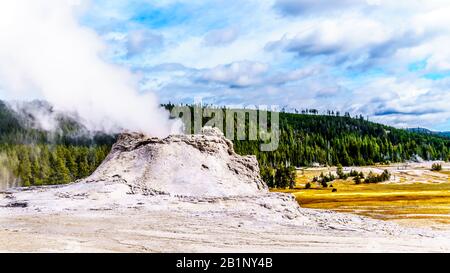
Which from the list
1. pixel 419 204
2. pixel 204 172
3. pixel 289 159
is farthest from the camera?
pixel 289 159

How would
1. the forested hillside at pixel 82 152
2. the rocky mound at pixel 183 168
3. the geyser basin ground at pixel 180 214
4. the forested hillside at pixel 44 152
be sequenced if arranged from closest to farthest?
the geyser basin ground at pixel 180 214 → the rocky mound at pixel 183 168 → the forested hillside at pixel 44 152 → the forested hillside at pixel 82 152

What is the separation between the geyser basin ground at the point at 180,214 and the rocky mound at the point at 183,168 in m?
0.06

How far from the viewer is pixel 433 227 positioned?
3172 cm

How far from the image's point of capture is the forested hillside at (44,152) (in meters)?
90.5

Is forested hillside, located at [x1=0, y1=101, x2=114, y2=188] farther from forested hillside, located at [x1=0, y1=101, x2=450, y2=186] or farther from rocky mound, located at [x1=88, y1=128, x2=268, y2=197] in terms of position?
rocky mound, located at [x1=88, y1=128, x2=268, y2=197]

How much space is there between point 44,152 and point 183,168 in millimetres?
93003

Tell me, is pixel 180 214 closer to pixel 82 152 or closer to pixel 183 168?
pixel 183 168

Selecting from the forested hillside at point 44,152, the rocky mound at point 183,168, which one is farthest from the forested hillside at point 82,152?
the rocky mound at point 183,168

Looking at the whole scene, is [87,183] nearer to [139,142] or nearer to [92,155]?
[139,142]

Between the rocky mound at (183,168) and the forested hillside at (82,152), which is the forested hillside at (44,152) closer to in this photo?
the forested hillside at (82,152)

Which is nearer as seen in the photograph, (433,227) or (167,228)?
A: (167,228)

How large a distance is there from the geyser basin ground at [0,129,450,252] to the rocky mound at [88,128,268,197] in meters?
0.06
